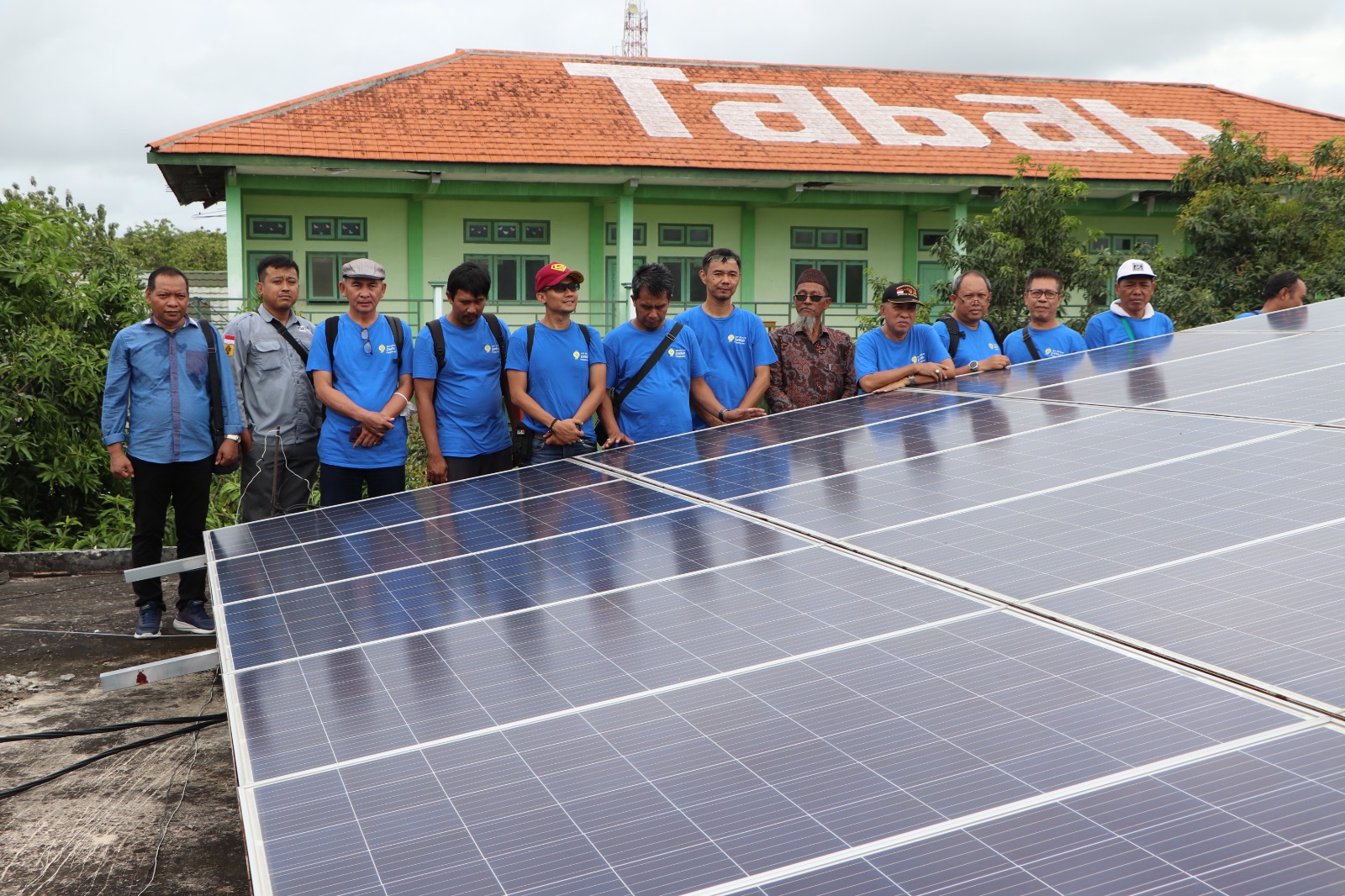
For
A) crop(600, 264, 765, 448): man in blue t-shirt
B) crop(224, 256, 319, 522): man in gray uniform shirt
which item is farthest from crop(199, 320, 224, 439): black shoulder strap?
crop(600, 264, 765, 448): man in blue t-shirt

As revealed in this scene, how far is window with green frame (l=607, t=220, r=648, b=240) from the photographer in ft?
93.3

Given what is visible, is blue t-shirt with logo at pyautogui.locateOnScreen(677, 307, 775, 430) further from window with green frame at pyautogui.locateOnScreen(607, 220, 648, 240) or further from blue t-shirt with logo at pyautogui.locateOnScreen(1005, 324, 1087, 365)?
window with green frame at pyautogui.locateOnScreen(607, 220, 648, 240)

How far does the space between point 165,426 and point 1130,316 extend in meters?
7.18

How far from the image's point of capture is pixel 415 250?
26812 millimetres

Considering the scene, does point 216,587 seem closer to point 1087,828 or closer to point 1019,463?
point 1019,463

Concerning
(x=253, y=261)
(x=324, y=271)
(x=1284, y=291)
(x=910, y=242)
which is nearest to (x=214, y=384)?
(x=1284, y=291)

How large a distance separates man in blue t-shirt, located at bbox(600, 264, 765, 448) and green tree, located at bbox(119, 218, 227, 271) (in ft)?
182

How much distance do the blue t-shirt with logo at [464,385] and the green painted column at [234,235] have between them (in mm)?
18299

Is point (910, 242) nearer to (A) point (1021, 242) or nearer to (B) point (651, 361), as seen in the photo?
(A) point (1021, 242)

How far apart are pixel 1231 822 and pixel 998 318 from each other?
14.9 m

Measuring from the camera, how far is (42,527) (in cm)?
1105

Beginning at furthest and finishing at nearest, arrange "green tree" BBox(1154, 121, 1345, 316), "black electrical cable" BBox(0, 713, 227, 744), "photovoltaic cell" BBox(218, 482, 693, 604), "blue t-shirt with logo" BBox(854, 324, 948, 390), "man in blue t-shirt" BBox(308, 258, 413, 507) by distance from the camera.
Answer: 1. "green tree" BBox(1154, 121, 1345, 316)
2. "blue t-shirt with logo" BBox(854, 324, 948, 390)
3. "man in blue t-shirt" BBox(308, 258, 413, 507)
4. "black electrical cable" BBox(0, 713, 227, 744)
5. "photovoltaic cell" BBox(218, 482, 693, 604)

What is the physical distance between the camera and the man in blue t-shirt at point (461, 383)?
7344 millimetres

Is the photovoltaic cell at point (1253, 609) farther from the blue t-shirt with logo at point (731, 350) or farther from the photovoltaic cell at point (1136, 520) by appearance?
the blue t-shirt with logo at point (731, 350)
